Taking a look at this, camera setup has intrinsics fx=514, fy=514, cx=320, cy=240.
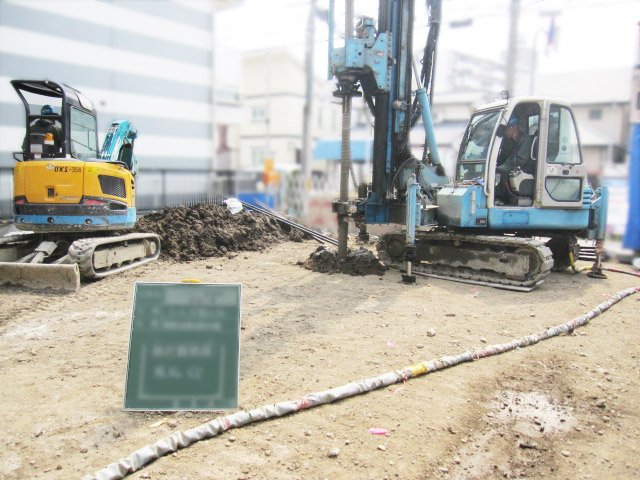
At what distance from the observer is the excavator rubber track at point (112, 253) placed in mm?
7117

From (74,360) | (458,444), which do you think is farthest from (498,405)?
(74,360)

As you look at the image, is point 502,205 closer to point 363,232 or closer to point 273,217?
point 363,232

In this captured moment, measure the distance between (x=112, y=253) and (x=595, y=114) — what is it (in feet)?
100

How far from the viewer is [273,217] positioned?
11367 mm

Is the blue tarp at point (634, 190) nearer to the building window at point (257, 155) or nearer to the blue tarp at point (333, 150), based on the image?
the blue tarp at point (333, 150)

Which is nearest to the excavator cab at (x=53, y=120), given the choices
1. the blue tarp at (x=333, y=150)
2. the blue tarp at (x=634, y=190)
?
the blue tarp at (x=634, y=190)

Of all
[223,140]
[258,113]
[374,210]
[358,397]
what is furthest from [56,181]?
[258,113]

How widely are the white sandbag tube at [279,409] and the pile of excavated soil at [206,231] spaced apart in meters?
5.75

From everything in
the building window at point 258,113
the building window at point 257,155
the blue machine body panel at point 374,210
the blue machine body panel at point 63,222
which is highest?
the building window at point 258,113

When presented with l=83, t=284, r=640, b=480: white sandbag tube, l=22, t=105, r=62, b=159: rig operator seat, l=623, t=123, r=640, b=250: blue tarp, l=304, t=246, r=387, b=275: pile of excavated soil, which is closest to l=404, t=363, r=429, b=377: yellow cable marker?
l=83, t=284, r=640, b=480: white sandbag tube

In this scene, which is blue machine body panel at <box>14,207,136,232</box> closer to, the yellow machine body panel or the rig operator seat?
the yellow machine body panel

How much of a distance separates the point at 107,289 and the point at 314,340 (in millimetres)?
Answer: 3539

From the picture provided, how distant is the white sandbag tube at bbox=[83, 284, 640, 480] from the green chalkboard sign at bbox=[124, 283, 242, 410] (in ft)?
0.57

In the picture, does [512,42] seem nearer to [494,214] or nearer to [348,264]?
[494,214]
